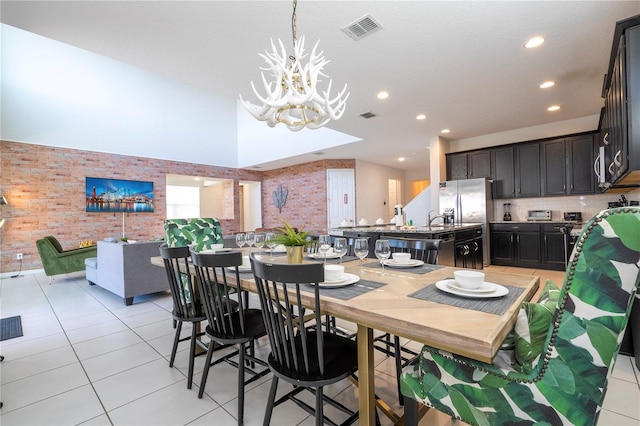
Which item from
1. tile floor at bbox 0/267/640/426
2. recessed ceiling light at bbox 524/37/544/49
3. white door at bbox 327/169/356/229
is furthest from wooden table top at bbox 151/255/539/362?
white door at bbox 327/169/356/229

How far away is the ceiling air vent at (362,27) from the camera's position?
240 cm

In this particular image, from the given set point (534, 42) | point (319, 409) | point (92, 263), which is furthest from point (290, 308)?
point (92, 263)

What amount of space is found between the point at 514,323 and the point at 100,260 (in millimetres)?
5177

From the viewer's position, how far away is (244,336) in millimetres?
1668

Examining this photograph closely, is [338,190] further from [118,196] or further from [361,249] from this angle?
[361,249]

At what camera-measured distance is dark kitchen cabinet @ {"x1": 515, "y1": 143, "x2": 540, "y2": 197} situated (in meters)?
5.41

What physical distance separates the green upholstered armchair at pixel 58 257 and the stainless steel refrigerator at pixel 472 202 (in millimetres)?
6957

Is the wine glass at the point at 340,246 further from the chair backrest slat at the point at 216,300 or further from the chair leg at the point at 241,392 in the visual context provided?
the chair leg at the point at 241,392

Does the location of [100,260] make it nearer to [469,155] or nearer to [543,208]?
[469,155]

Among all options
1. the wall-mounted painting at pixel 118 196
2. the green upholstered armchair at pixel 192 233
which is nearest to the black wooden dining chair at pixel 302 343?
the green upholstered armchair at pixel 192 233

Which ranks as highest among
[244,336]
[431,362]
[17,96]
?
[17,96]

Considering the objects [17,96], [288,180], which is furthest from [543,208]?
[17,96]

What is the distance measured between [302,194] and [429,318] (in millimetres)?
8520

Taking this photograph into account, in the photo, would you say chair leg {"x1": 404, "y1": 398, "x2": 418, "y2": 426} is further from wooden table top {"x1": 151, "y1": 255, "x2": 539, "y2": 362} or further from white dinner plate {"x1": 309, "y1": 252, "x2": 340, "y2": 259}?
white dinner plate {"x1": 309, "y1": 252, "x2": 340, "y2": 259}
